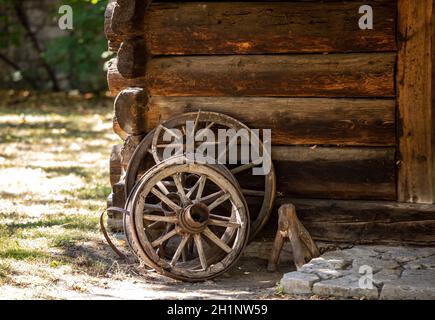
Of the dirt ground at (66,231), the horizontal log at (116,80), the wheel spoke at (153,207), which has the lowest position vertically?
the dirt ground at (66,231)

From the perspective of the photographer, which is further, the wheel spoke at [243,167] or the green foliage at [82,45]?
the green foliage at [82,45]

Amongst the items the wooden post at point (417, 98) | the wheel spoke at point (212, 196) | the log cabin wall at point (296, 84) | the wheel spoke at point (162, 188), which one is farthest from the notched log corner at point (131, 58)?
the wooden post at point (417, 98)

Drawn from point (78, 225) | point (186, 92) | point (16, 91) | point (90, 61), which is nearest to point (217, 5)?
point (186, 92)

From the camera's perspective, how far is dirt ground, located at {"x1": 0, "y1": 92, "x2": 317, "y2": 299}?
5.93m

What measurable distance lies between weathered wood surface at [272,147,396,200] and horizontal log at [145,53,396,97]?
44 centimetres

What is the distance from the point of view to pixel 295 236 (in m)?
6.31

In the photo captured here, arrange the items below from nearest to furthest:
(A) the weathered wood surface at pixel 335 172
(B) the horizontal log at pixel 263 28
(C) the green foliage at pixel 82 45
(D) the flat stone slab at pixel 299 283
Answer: (D) the flat stone slab at pixel 299 283
(B) the horizontal log at pixel 263 28
(A) the weathered wood surface at pixel 335 172
(C) the green foliage at pixel 82 45

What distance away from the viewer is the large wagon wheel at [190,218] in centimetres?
619

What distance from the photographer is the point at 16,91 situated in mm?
17250

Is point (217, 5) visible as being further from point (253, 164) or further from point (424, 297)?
point (424, 297)

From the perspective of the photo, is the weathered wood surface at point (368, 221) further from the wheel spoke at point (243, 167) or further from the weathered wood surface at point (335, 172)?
the wheel spoke at point (243, 167)

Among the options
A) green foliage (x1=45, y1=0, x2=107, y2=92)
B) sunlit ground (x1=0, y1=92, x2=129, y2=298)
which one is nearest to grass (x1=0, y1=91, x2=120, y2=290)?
sunlit ground (x1=0, y1=92, x2=129, y2=298)

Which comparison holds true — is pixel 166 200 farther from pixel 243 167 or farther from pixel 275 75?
pixel 275 75
